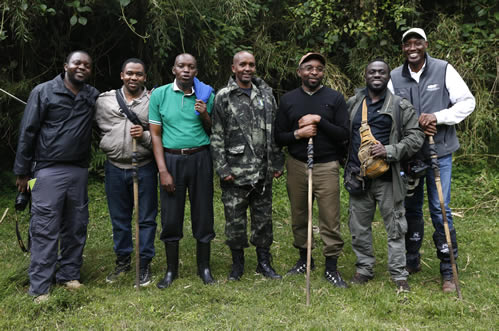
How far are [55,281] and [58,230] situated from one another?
632 millimetres

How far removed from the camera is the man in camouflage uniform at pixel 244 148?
4184 millimetres

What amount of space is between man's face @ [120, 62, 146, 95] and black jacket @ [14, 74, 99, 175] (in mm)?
443

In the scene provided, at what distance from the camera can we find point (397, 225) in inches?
157

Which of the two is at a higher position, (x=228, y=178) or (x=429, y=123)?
(x=429, y=123)

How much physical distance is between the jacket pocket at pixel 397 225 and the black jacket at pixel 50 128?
2878 millimetres

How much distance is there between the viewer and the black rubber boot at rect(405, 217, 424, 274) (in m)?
4.52

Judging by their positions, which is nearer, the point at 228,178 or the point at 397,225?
the point at 397,225

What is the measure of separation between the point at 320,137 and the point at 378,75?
736 millimetres

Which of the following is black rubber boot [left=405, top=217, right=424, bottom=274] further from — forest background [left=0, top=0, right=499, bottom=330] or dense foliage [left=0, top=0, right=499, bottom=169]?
dense foliage [left=0, top=0, right=499, bottom=169]

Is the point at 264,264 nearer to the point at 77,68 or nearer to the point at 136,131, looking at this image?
the point at 136,131

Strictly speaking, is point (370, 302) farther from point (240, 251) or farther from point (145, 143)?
point (145, 143)

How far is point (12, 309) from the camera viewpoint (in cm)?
369

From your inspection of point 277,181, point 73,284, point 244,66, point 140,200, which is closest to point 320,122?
point 244,66

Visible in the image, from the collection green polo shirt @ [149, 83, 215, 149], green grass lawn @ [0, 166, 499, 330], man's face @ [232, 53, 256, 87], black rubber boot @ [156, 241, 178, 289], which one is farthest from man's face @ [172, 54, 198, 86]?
green grass lawn @ [0, 166, 499, 330]
